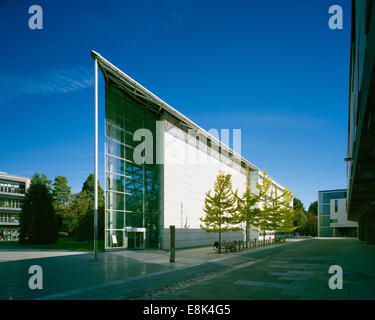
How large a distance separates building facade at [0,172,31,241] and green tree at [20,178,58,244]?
30.2 m

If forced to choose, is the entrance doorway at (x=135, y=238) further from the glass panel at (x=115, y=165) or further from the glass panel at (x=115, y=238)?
the glass panel at (x=115, y=165)

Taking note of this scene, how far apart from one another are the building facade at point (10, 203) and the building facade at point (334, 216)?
239ft

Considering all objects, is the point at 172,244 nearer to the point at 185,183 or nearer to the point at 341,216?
the point at 185,183

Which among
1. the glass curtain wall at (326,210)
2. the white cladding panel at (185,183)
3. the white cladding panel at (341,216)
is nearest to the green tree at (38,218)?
the white cladding panel at (185,183)

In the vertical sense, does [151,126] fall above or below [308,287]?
above

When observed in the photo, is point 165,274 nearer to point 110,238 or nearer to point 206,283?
point 206,283

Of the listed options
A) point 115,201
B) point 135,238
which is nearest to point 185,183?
point 135,238

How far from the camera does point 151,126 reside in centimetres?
3062

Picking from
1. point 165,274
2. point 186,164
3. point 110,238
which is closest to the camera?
point 165,274

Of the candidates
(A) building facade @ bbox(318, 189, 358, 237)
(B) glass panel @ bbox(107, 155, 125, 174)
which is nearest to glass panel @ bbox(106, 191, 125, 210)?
(B) glass panel @ bbox(107, 155, 125, 174)

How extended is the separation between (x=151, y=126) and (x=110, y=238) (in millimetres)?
11506

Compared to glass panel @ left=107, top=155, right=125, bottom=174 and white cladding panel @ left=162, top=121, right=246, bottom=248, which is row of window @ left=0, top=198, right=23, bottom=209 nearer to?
glass panel @ left=107, top=155, right=125, bottom=174

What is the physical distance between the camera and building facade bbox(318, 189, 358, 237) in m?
74.3

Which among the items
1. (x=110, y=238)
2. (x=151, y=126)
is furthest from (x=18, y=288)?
(x=151, y=126)
